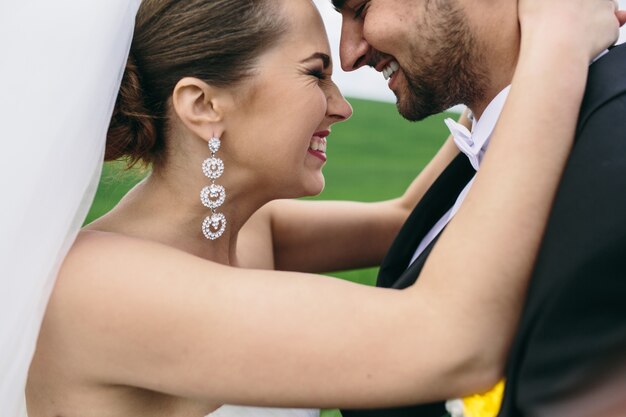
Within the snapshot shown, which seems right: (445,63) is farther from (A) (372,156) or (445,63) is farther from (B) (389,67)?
(A) (372,156)

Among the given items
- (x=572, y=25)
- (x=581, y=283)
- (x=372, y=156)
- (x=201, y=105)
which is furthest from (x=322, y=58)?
(x=372, y=156)

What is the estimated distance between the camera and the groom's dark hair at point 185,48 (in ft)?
7.28

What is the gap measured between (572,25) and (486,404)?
907 millimetres

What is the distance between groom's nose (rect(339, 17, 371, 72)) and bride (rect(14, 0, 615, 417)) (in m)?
0.37

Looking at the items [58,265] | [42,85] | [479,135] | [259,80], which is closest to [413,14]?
[479,135]

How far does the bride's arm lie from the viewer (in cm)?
303

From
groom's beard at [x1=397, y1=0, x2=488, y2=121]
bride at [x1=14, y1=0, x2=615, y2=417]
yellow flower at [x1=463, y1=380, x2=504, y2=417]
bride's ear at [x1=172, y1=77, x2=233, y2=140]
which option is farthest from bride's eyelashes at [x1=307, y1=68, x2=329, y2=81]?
yellow flower at [x1=463, y1=380, x2=504, y2=417]

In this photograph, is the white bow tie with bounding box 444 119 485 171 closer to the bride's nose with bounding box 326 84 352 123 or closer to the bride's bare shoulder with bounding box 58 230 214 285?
the bride's nose with bounding box 326 84 352 123

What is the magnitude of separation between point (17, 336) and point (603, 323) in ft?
4.35

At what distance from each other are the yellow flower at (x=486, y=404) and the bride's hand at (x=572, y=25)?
2.61 ft

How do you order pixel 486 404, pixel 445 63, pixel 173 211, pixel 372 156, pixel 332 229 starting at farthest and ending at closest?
1. pixel 372 156
2. pixel 332 229
3. pixel 445 63
4. pixel 173 211
5. pixel 486 404

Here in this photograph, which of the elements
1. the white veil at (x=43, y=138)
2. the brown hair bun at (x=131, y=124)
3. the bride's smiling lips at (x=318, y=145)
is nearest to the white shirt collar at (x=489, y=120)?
the bride's smiling lips at (x=318, y=145)

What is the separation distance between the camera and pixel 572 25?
1.95 meters

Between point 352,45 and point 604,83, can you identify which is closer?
point 604,83
